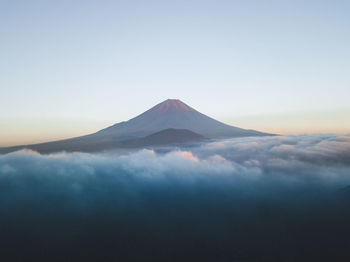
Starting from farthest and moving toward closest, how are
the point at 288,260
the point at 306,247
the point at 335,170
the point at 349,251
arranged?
1. the point at 335,170
2. the point at 288,260
3. the point at 306,247
4. the point at 349,251

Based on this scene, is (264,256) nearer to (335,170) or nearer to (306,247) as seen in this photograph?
(306,247)

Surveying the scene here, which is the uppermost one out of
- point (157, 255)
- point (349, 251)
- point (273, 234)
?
point (349, 251)

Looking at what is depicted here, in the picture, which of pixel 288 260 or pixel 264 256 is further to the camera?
Result: pixel 288 260

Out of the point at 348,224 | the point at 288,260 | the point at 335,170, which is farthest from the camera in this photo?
the point at 335,170

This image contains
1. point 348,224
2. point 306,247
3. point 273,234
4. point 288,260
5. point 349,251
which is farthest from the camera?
point 273,234

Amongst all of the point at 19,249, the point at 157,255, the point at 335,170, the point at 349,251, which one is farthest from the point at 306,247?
the point at 19,249

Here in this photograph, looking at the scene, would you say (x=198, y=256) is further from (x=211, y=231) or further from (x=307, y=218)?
(x=307, y=218)

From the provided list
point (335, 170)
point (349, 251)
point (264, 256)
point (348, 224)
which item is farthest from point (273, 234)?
point (335, 170)

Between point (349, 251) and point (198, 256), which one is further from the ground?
point (349, 251)

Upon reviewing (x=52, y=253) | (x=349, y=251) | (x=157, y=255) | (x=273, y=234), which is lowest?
(x=157, y=255)
